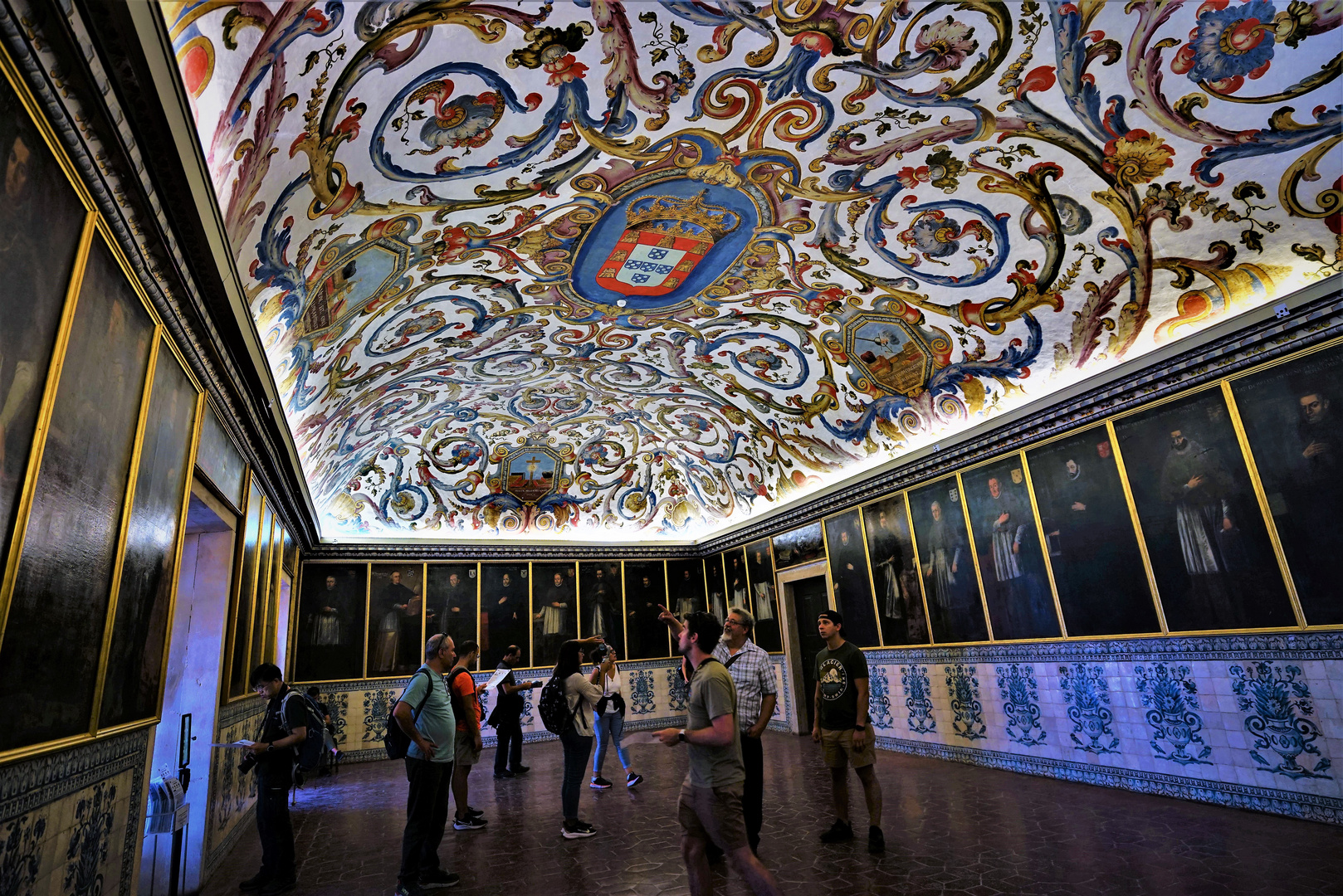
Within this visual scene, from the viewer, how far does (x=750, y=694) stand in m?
5.64

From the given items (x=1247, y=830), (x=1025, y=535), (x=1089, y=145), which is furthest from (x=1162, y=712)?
(x=1089, y=145)

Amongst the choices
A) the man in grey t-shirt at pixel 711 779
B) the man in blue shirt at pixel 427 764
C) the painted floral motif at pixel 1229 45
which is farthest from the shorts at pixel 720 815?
the painted floral motif at pixel 1229 45

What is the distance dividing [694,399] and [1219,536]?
325 inches

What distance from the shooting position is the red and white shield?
27.0 ft

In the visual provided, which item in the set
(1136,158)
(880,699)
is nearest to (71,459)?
(1136,158)

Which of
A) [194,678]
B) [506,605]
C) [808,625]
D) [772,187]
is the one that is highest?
[772,187]

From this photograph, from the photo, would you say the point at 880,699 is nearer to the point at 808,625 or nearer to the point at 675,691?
the point at 808,625

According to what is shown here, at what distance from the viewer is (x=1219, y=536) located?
6922mm

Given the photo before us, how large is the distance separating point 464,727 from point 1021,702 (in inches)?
259

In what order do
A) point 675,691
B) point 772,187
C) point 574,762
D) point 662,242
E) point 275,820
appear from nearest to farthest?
point 275,820 → point 574,762 → point 772,187 → point 662,242 → point 675,691

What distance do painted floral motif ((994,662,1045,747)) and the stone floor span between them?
496mm

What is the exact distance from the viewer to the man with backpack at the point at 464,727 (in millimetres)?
6531

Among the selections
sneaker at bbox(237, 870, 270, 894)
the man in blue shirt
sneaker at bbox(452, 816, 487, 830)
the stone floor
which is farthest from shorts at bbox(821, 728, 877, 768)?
sneaker at bbox(237, 870, 270, 894)

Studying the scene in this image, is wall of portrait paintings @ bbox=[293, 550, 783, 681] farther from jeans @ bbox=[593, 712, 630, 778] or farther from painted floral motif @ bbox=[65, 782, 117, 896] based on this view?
painted floral motif @ bbox=[65, 782, 117, 896]
